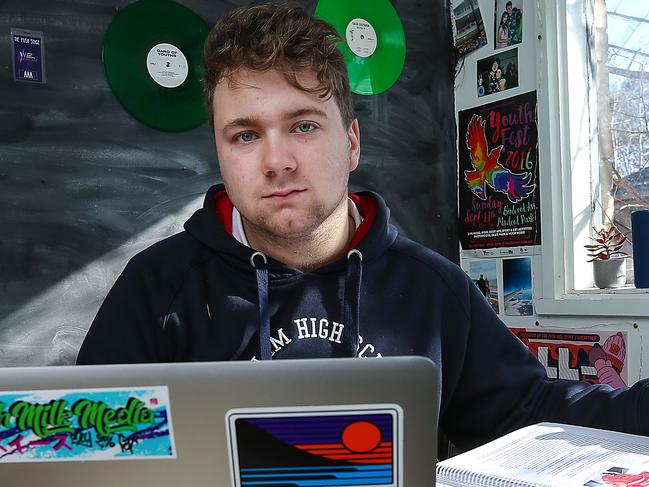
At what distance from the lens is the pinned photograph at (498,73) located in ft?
7.52

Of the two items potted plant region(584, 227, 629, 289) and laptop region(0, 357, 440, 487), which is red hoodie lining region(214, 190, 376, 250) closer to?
laptop region(0, 357, 440, 487)

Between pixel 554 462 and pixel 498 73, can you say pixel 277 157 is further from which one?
pixel 498 73

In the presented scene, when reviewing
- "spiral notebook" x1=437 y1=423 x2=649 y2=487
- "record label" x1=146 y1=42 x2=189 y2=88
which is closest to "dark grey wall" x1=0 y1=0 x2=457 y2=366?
"record label" x1=146 y1=42 x2=189 y2=88

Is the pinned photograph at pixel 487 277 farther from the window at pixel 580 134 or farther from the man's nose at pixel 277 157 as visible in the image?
the man's nose at pixel 277 157

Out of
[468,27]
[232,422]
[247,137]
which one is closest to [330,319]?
[247,137]

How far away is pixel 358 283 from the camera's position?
1.14 metres

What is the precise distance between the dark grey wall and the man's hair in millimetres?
810

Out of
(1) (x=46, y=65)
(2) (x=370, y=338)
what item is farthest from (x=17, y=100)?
(2) (x=370, y=338)

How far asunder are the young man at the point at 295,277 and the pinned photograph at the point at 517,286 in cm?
107

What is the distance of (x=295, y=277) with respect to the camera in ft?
3.74

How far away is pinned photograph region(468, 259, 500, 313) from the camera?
234 centimetres

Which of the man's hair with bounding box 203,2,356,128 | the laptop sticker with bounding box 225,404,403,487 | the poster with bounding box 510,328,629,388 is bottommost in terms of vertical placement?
the poster with bounding box 510,328,629,388

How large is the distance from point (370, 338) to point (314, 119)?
0.37 metres

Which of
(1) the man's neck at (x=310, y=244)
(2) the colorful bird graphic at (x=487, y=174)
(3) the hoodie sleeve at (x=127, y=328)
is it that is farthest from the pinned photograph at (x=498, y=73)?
(3) the hoodie sleeve at (x=127, y=328)
